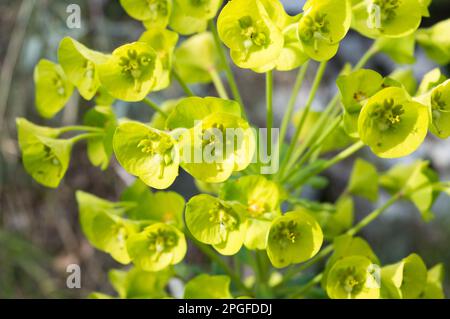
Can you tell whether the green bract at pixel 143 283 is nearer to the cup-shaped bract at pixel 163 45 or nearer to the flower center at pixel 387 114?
the cup-shaped bract at pixel 163 45

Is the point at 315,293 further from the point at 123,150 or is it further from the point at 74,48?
the point at 74,48

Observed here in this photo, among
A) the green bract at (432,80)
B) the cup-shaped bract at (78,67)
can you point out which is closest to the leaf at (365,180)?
the green bract at (432,80)

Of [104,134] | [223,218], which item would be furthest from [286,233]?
[104,134]

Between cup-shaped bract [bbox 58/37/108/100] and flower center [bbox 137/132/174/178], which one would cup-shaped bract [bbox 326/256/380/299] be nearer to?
flower center [bbox 137/132/174/178]

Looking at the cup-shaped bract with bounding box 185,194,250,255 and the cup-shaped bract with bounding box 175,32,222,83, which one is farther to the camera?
the cup-shaped bract with bounding box 175,32,222,83

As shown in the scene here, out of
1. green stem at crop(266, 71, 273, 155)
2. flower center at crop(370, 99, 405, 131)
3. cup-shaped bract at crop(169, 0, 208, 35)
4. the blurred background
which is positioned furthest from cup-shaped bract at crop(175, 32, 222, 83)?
the blurred background

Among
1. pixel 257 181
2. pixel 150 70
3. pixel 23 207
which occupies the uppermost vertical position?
pixel 23 207
